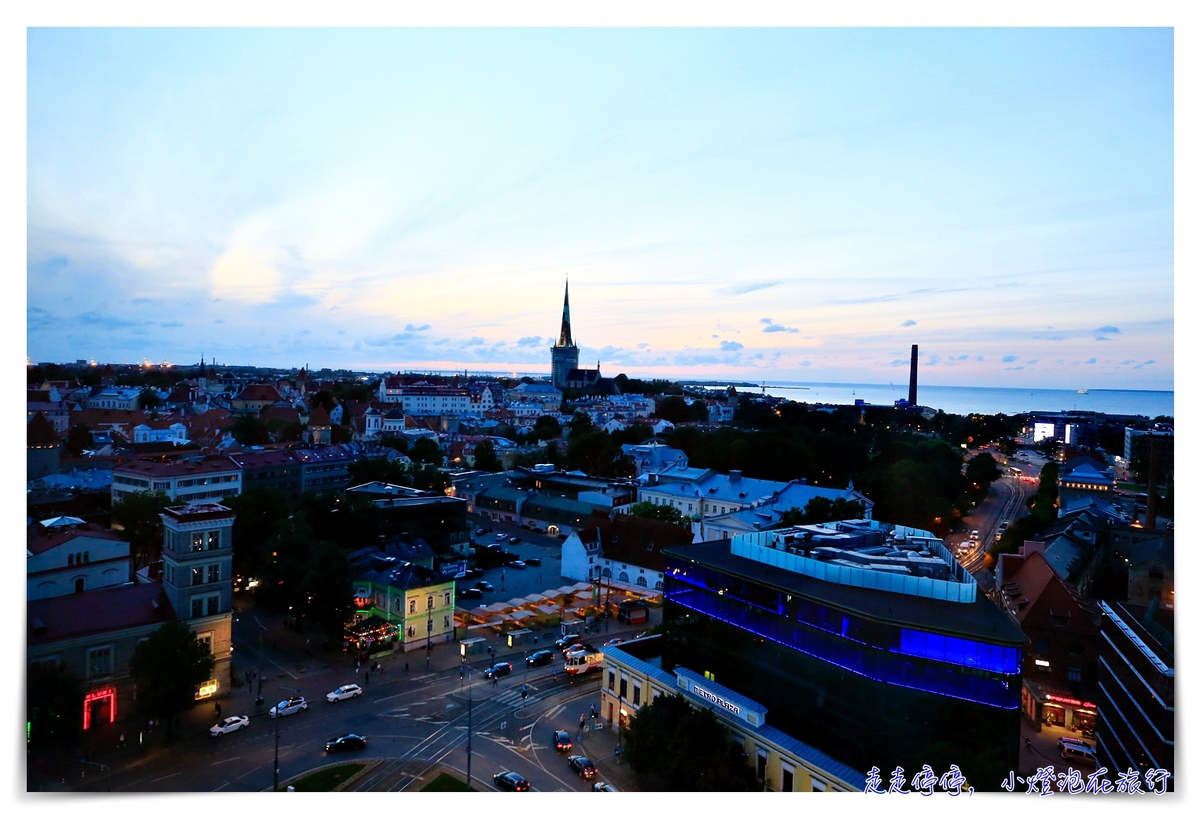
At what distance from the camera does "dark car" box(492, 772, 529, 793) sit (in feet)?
34.0

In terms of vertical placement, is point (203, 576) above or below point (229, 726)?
above

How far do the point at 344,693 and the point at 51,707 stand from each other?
455cm

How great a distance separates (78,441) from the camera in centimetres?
3319

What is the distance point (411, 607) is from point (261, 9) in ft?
38.9

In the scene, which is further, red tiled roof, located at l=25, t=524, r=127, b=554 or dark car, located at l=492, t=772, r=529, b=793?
red tiled roof, located at l=25, t=524, r=127, b=554

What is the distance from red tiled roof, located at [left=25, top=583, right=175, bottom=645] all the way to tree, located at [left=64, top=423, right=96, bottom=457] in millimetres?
23978

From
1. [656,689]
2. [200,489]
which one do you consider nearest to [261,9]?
[656,689]

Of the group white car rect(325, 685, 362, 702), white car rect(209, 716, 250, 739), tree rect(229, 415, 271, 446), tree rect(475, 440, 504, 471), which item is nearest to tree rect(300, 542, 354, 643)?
white car rect(325, 685, 362, 702)

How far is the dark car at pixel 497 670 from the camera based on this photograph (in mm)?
14625

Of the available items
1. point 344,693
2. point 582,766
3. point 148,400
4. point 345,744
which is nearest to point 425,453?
point 344,693

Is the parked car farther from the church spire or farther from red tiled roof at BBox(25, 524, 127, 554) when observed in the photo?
the church spire

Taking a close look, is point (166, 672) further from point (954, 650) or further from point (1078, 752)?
point (1078, 752)

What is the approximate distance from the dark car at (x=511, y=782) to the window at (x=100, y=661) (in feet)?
22.7

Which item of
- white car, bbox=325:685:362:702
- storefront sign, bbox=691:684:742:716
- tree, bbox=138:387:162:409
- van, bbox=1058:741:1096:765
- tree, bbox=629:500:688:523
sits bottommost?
van, bbox=1058:741:1096:765
